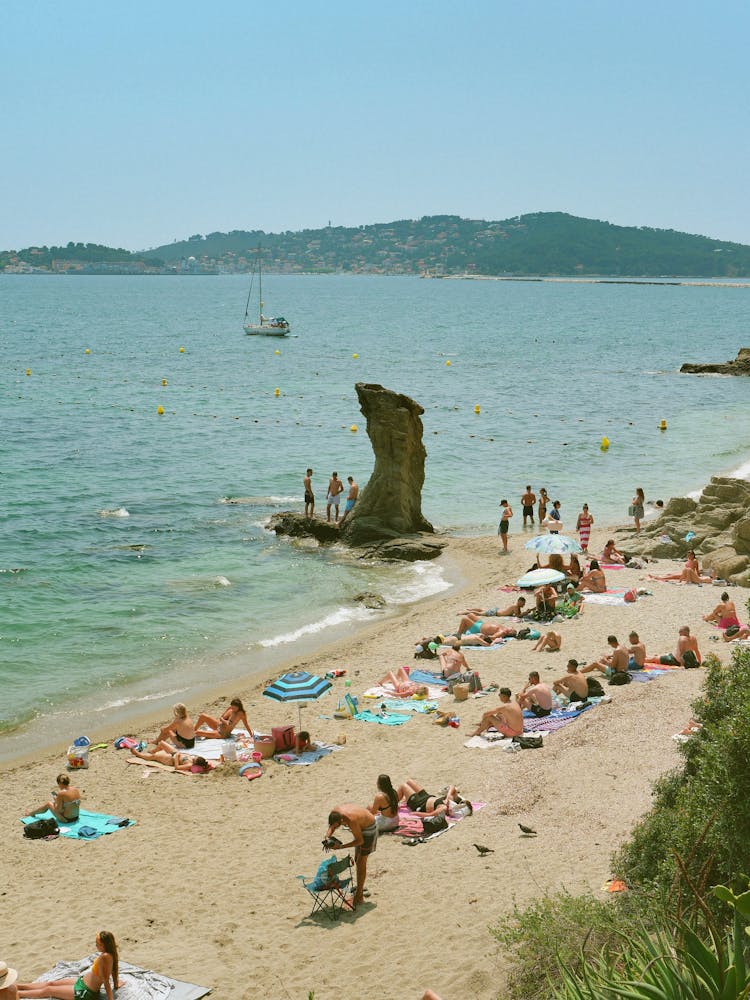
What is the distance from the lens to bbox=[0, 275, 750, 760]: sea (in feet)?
65.3

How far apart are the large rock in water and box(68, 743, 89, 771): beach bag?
495 inches

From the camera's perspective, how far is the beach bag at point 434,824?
37.8 ft

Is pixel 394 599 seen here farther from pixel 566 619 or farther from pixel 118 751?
pixel 118 751

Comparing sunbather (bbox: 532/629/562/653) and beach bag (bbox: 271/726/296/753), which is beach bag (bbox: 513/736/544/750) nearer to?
beach bag (bbox: 271/726/296/753)

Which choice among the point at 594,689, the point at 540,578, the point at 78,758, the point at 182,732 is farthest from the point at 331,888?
the point at 540,578

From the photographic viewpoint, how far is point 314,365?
74.6 meters

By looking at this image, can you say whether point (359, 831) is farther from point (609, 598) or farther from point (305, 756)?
point (609, 598)

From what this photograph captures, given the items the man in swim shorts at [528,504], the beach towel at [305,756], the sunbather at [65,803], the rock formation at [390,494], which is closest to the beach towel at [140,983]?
the sunbather at [65,803]

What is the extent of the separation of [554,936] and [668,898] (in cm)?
122

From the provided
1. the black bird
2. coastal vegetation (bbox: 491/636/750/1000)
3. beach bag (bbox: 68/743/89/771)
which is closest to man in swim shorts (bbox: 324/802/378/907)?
the black bird

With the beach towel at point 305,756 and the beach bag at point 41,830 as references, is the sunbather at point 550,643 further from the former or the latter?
the beach bag at point 41,830

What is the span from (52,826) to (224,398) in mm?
45150

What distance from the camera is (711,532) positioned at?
24.0m

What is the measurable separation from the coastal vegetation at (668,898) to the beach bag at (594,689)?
5822 mm
